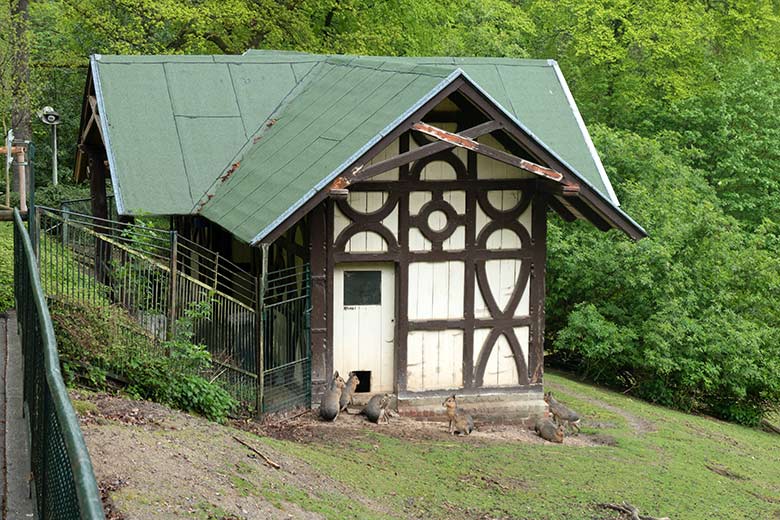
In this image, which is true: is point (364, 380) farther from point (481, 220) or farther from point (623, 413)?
point (623, 413)

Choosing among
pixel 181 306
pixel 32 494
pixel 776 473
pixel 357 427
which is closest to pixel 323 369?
pixel 357 427

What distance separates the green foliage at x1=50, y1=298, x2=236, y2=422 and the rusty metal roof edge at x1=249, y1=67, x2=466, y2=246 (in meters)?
1.69

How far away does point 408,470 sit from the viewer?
14.1 m

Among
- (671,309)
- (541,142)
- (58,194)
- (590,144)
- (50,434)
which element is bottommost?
(671,309)

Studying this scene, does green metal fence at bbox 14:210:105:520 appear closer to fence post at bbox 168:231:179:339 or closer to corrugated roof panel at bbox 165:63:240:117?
fence post at bbox 168:231:179:339

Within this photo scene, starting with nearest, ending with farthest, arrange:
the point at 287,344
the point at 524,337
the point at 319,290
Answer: the point at 319,290 < the point at 287,344 < the point at 524,337

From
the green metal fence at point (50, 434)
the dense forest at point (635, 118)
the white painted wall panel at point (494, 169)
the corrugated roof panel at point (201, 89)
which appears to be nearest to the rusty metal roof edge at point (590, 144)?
the white painted wall panel at point (494, 169)

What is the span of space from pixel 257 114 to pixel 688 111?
2026 cm

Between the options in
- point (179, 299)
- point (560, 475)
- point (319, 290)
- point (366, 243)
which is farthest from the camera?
point (366, 243)

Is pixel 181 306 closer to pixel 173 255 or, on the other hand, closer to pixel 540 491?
pixel 173 255

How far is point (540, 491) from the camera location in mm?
Answer: 14102

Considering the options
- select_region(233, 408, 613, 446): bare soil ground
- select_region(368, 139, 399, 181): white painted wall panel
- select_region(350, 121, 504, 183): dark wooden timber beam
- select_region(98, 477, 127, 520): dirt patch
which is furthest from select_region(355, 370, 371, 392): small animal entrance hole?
select_region(98, 477, 127, 520): dirt patch

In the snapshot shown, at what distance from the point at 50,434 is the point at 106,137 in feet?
40.8

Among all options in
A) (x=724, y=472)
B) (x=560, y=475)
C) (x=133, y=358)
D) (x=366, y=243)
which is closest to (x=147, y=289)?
(x=133, y=358)
